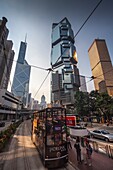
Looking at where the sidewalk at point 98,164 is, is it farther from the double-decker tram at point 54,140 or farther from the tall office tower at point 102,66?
the tall office tower at point 102,66

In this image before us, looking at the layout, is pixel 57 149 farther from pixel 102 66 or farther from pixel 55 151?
pixel 102 66

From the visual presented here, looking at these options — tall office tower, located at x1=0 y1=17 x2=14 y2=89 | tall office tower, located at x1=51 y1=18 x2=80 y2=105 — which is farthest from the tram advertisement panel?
tall office tower, located at x1=51 y1=18 x2=80 y2=105

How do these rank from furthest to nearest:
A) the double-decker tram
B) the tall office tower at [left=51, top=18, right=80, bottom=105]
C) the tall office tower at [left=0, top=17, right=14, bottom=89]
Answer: the tall office tower at [left=51, top=18, right=80, bottom=105] < the tall office tower at [left=0, top=17, right=14, bottom=89] < the double-decker tram

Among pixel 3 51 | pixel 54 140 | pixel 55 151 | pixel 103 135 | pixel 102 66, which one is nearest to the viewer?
pixel 55 151

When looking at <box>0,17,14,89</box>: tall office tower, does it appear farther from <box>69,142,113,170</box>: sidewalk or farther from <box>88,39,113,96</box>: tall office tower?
<box>88,39,113,96</box>: tall office tower

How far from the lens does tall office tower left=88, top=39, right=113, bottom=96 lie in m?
106

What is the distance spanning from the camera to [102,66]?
355 ft

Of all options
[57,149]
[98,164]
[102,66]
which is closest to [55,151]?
[57,149]

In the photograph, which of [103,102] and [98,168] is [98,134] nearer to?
[98,168]

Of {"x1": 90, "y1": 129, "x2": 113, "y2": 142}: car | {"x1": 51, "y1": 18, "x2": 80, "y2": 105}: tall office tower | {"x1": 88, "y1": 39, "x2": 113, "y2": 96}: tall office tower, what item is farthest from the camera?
{"x1": 51, "y1": 18, "x2": 80, "y2": 105}: tall office tower

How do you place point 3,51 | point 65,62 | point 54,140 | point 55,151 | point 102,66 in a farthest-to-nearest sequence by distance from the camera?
point 65,62 < point 102,66 < point 3,51 < point 54,140 < point 55,151

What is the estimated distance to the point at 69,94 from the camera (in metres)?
115

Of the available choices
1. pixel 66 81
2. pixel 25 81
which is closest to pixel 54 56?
pixel 66 81

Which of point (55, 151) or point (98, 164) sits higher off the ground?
point (55, 151)
